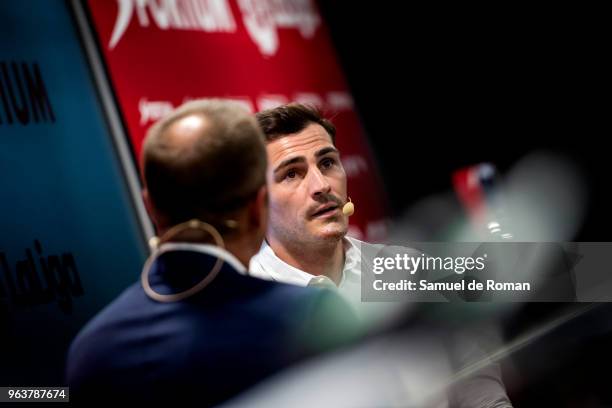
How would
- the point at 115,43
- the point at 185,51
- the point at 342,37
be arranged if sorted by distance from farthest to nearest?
the point at 342,37
the point at 185,51
the point at 115,43

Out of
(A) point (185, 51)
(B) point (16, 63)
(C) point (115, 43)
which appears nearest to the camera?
(B) point (16, 63)

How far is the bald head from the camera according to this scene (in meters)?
1.11

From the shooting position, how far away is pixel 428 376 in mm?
1183

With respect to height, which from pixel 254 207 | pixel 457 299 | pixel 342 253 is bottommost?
pixel 457 299

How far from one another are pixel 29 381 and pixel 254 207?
152 centimetres

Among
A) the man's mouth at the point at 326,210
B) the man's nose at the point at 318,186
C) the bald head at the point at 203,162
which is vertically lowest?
the man's mouth at the point at 326,210

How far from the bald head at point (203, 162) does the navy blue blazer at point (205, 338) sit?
3.3 inches

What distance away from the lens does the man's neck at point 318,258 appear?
205 cm

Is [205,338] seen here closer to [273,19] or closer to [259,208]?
[259,208]

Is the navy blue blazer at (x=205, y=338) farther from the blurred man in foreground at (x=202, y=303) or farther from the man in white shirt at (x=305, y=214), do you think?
the man in white shirt at (x=305, y=214)

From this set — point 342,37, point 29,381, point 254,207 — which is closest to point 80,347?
point 254,207

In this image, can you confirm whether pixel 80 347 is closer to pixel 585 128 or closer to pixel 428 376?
pixel 428 376

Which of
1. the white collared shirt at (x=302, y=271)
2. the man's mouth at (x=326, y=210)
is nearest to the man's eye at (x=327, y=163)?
the man's mouth at (x=326, y=210)

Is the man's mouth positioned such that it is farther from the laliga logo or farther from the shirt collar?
the laliga logo
